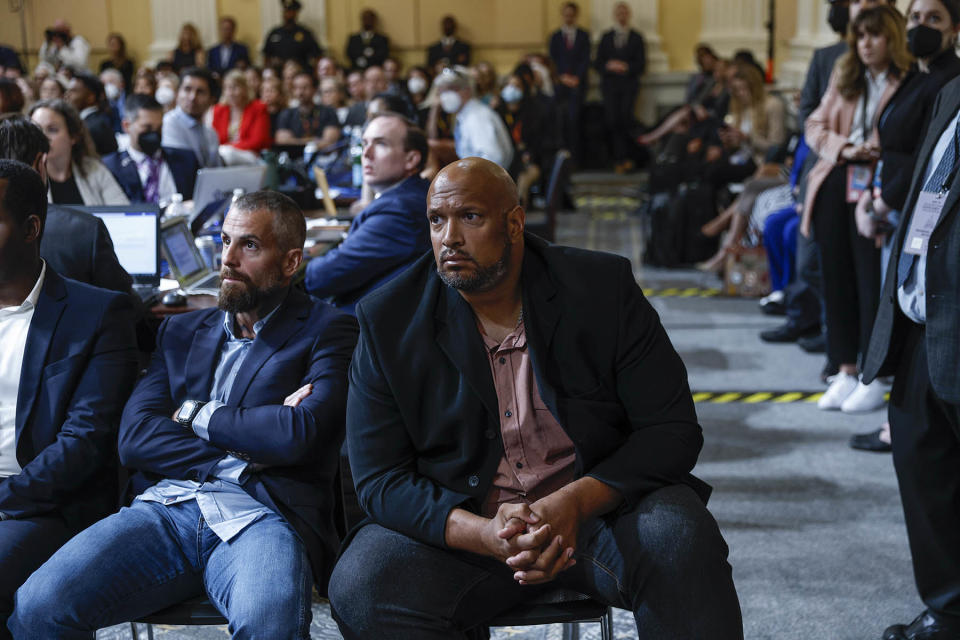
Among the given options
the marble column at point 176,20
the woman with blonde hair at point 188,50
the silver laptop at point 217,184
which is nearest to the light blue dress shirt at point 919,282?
the silver laptop at point 217,184

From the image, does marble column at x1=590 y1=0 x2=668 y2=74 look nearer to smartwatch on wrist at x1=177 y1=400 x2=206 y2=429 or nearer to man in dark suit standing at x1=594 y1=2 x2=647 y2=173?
man in dark suit standing at x1=594 y1=2 x2=647 y2=173

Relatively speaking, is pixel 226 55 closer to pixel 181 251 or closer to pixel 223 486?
pixel 181 251

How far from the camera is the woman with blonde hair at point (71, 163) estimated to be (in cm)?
461

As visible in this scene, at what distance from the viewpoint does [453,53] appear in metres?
16.0

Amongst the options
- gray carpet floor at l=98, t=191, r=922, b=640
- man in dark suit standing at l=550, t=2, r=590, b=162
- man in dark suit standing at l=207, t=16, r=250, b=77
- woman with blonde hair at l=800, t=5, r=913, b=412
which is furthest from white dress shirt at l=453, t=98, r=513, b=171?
man in dark suit standing at l=207, t=16, r=250, b=77

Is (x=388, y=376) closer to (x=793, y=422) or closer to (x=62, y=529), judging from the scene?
→ (x=62, y=529)

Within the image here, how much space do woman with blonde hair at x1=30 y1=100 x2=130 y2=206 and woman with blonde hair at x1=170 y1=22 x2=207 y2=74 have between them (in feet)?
38.2

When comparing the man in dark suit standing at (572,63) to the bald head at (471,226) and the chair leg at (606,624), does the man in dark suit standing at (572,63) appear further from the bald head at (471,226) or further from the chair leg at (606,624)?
the chair leg at (606,624)

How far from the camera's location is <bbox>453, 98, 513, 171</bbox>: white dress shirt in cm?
740

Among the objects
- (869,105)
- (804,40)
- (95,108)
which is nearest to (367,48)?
(804,40)

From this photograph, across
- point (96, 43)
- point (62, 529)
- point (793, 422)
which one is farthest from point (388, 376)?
point (96, 43)

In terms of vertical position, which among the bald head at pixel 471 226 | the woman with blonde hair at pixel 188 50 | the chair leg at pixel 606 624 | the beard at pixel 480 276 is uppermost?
the woman with blonde hair at pixel 188 50

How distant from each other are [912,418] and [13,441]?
2.20 metres

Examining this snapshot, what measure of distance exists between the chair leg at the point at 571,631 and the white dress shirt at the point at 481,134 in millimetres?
4815
